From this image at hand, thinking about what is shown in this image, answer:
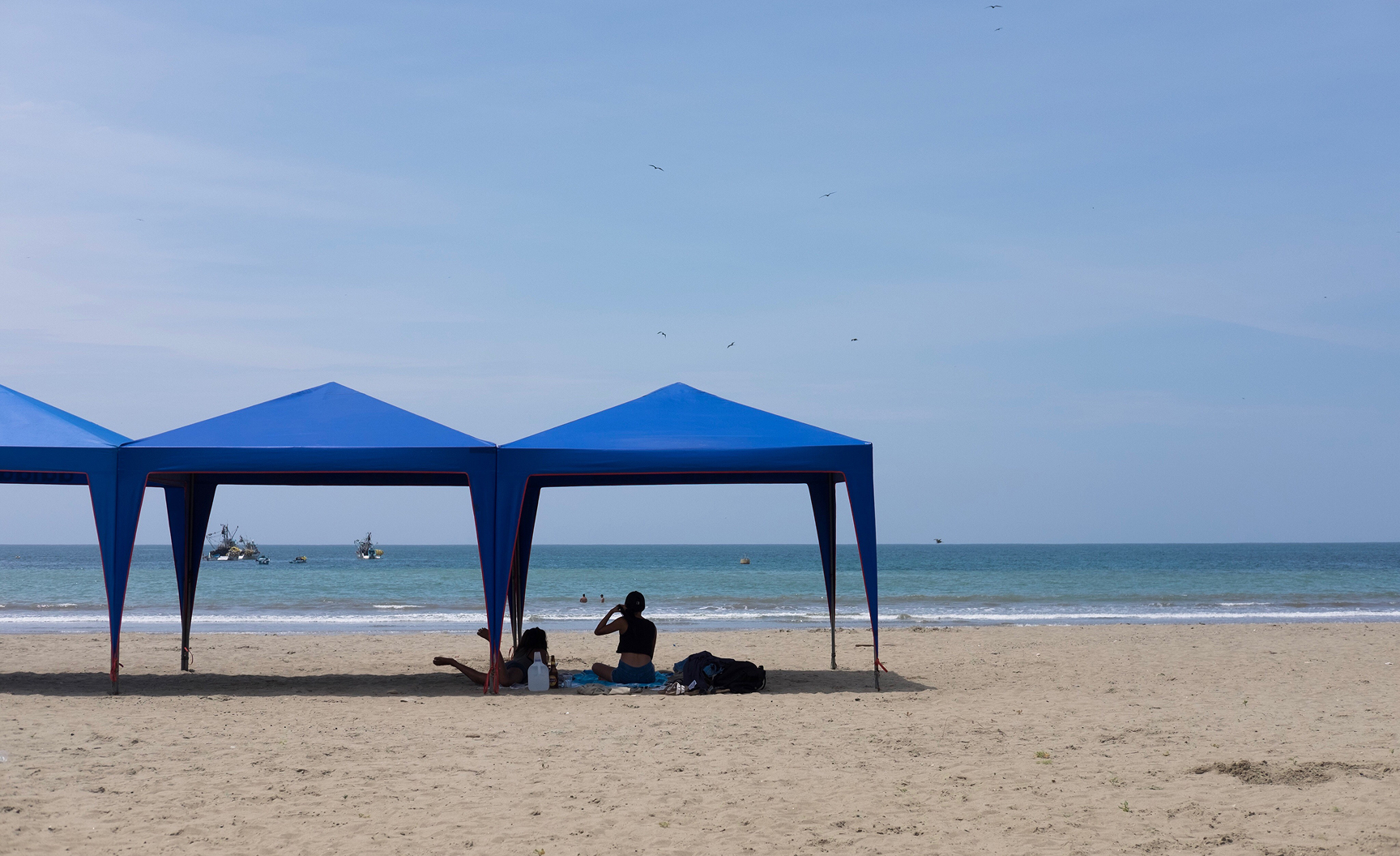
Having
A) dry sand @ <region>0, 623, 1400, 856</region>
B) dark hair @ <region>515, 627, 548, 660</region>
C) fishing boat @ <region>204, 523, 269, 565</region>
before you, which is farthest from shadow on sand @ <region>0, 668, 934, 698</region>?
fishing boat @ <region>204, 523, 269, 565</region>

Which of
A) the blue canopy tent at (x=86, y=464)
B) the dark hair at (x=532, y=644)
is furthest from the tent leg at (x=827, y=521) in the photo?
the blue canopy tent at (x=86, y=464)

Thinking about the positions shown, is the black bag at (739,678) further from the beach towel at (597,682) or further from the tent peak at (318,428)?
the tent peak at (318,428)

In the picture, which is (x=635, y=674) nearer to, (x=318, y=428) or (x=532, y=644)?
(x=532, y=644)

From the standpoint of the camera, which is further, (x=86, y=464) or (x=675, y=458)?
(x=675, y=458)

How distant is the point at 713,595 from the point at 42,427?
75.5 feet

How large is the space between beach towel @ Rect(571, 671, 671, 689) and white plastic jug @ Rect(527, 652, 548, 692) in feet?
1.01

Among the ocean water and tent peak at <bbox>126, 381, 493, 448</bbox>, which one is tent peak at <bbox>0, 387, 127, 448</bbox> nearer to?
tent peak at <bbox>126, 381, 493, 448</bbox>

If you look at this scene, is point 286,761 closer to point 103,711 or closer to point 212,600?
point 103,711

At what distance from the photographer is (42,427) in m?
8.08

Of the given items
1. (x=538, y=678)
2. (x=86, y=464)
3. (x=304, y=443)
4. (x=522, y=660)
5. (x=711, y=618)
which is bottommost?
(x=711, y=618)

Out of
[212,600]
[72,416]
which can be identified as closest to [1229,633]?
[72,416]

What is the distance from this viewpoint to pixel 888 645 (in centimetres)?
1262

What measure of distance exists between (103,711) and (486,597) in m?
2.87

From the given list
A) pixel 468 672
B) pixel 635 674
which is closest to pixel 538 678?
pixel 468 672
